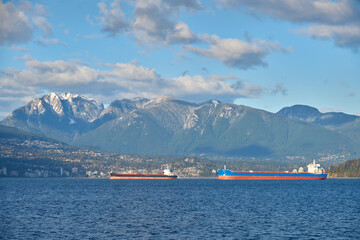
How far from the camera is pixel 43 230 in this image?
250 ft

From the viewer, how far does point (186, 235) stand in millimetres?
71375

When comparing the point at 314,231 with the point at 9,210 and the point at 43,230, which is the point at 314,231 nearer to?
the point at 43,230

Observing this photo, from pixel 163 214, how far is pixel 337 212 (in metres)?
37.7

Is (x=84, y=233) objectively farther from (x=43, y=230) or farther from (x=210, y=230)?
(x=210, y=230)

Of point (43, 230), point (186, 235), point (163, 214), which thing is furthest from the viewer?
point (163, 214)

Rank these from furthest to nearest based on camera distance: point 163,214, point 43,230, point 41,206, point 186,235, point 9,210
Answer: point 41,206, point 9,210, point 163,214, point 43,230, point 186,235

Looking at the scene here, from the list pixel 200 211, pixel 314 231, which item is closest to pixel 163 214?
pixel 200 211

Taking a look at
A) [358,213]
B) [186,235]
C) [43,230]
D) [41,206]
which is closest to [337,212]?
[358,213]

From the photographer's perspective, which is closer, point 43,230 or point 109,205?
point 43,230

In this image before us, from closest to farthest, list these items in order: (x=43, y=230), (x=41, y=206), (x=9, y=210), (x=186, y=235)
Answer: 1. (x=186, y=235)
2. (x=43, y=230)
3. (x=9, y=210)
4. (x=41, y=206)

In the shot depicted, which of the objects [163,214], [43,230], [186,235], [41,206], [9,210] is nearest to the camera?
[186,235]

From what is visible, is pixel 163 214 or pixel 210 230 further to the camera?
pixel 163 214

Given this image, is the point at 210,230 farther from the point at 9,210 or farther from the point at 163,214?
the point at 9,210

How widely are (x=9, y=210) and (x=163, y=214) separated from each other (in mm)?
36351
